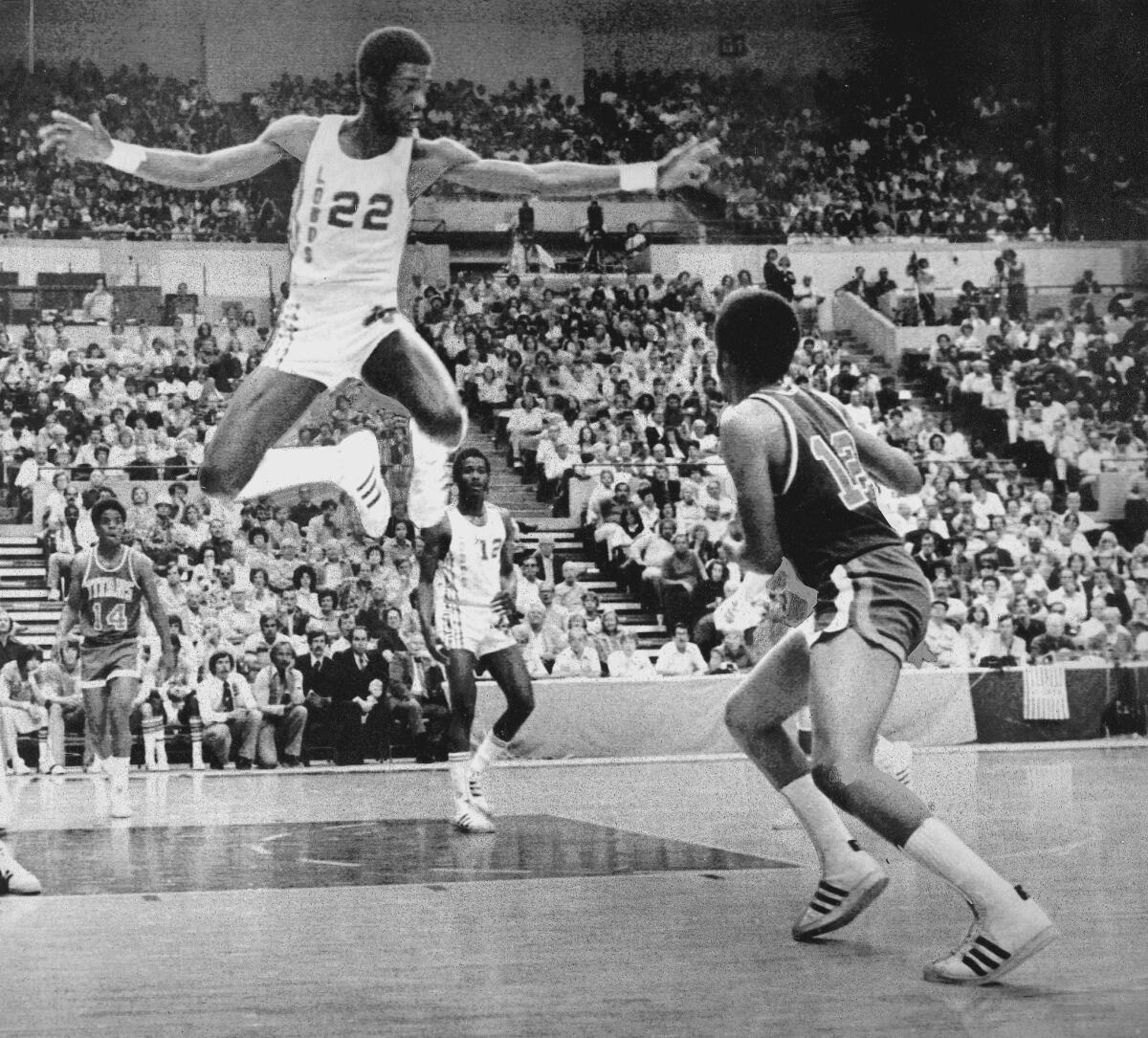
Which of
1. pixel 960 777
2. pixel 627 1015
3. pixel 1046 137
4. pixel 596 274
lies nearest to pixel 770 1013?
pixel 627 1015

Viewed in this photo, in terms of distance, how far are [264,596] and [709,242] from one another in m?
6.35

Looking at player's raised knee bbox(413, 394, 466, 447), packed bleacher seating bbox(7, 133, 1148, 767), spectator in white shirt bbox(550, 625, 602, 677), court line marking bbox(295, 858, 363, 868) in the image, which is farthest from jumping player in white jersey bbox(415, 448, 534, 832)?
spectator in white shirt bbox(550, 625, 602, 677)

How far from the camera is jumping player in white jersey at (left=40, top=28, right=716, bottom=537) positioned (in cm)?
599

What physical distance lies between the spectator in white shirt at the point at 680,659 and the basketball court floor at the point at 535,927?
417cm

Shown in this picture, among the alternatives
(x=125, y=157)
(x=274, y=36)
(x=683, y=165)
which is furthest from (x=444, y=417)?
(x=274, y=36)

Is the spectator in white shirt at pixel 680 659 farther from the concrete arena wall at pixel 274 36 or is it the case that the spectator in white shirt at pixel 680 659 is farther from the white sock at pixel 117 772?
the white sock at pixel 117 772

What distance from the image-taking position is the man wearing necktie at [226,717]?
11961mm

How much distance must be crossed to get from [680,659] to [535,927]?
330 inches

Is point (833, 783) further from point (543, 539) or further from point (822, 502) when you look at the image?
point (543, 539)

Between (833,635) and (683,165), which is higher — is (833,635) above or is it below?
below

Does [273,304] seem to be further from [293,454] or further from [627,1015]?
[627,1015]

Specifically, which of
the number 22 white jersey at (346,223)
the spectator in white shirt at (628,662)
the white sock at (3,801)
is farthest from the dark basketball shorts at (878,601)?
the spectator in white shirt at (628,662)

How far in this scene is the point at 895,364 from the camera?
60.3ft

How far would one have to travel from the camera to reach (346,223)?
241 inches
